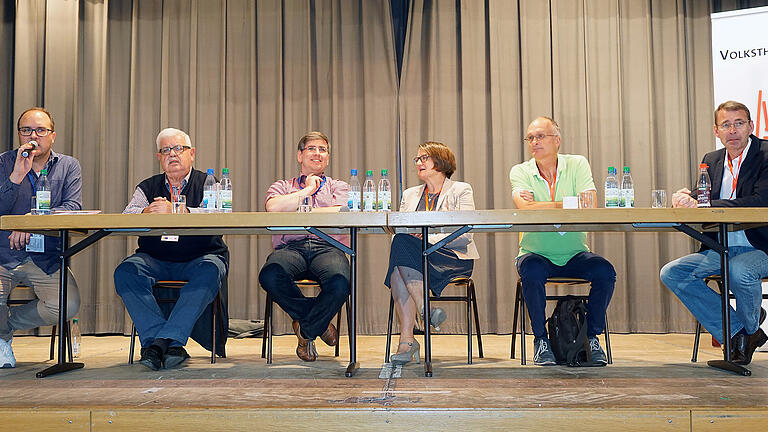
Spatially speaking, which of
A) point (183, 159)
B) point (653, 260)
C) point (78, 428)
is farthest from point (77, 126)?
point (653, 260)

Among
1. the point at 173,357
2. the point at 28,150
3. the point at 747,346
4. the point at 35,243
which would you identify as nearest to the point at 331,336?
the point at 173,357

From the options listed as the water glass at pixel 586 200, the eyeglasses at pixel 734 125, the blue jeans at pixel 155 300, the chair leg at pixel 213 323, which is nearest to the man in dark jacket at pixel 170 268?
the blue jeans at pixel 155 300

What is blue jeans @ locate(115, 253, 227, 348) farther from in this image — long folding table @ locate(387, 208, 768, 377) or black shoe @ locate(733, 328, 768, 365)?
black shoe @ locate(733, 328, 768, 365)

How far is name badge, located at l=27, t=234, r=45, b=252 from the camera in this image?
326 centimetres

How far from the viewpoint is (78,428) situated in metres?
2.20

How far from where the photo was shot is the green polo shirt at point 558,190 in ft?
10.8

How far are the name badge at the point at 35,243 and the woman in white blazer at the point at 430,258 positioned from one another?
5.50 ft

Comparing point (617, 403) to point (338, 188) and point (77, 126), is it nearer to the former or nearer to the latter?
point (338, 188)

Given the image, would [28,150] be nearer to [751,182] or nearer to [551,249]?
[551,249]

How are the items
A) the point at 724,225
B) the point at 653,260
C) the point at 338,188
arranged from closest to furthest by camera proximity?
the point at 724,225 → the point at 338,188 → the point at 653,260

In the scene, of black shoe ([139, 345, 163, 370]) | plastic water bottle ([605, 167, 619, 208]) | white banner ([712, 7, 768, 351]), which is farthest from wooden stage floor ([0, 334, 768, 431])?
white banner ([712, 7, 768, 351])

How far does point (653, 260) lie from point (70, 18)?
16.4ft

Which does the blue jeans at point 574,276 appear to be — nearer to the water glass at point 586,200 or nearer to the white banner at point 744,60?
the water glass at point 586,200

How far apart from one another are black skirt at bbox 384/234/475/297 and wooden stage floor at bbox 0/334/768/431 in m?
0.42
